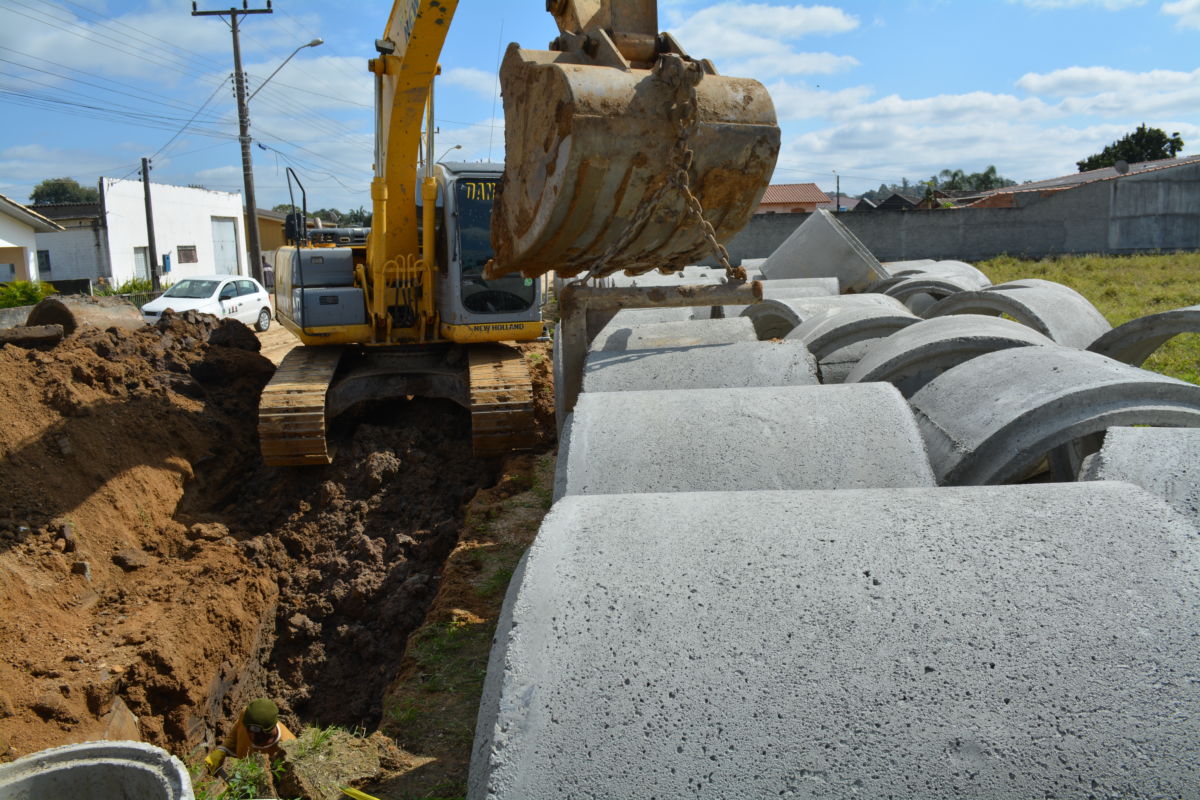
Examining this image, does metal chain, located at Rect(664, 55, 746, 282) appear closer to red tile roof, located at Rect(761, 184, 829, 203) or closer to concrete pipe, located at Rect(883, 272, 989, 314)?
concrete pipe, located at Rect(883, 272, 989, 314)

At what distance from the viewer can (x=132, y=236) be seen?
3241 centimetres

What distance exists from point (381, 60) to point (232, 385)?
406 centimetres

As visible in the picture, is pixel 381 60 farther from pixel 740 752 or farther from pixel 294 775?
pixel 740 752

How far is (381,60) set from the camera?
7535 millimetres

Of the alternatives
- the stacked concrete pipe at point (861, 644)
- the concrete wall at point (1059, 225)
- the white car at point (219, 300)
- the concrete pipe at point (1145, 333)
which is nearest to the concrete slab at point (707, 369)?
the concrete pipe at point (1145, 333)

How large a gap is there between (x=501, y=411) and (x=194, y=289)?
47.4ft

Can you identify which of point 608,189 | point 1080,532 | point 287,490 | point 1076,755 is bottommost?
point 287,490

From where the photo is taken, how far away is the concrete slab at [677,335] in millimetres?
6230

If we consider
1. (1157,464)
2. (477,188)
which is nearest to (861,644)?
(1157,464)

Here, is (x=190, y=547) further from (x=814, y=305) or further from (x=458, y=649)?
(x=814, y=305)

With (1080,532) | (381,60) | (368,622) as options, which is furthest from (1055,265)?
(1080,532)

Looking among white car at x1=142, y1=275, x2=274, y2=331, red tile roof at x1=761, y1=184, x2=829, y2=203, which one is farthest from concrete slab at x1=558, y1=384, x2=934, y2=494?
red tile roof at x1=761, y1=184, x2=829, y2=203

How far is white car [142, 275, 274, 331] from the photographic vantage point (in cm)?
1872

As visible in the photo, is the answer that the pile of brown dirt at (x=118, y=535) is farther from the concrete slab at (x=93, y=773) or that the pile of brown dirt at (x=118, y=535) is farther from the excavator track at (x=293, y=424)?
the concrete slab at (x=93, y=773)
